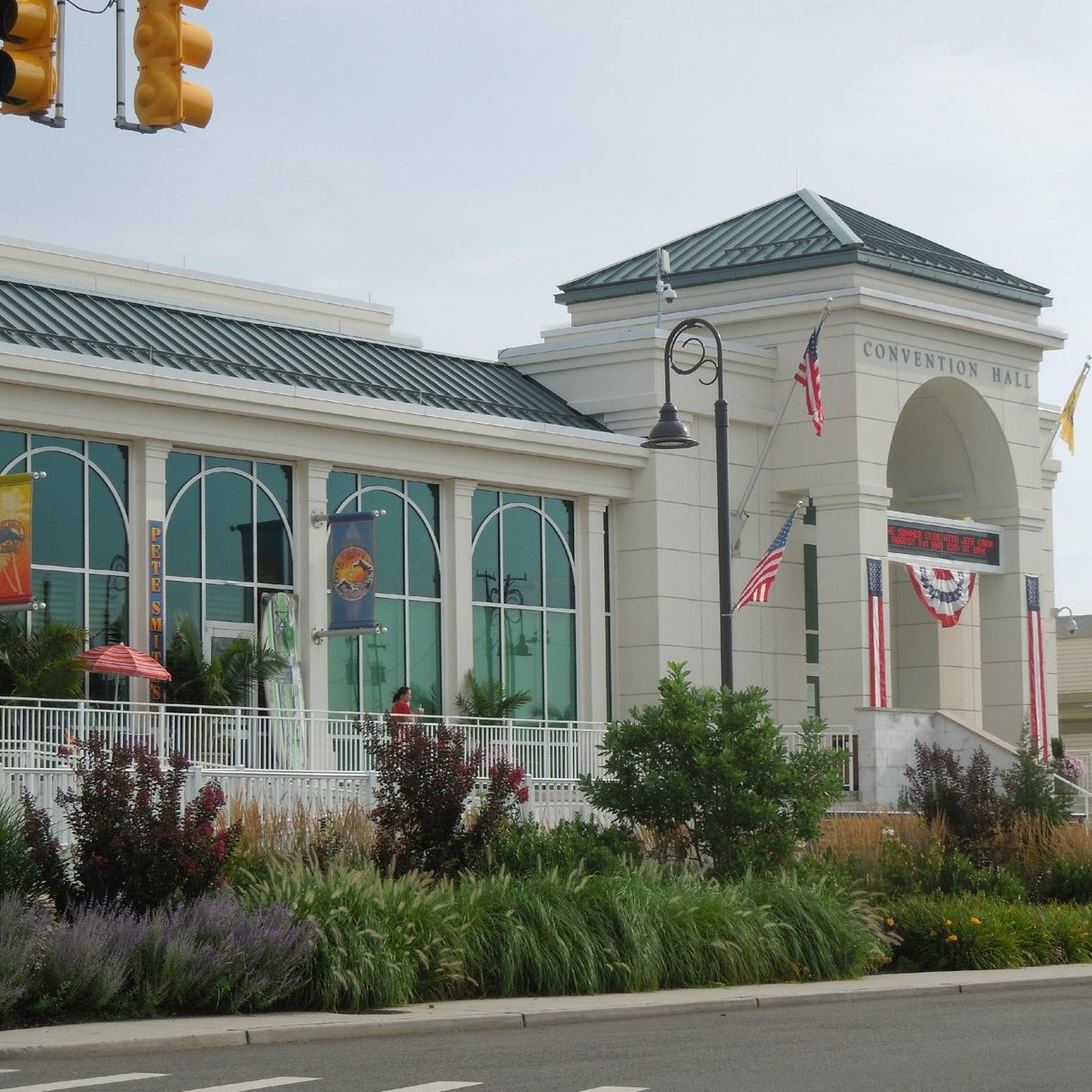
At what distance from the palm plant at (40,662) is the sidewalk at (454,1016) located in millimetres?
14299

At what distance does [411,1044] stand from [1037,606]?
33907 millimetres

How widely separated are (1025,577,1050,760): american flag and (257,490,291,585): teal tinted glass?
17840 millimetres

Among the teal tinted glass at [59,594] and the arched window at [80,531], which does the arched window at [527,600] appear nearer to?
the arched window at [80,531]

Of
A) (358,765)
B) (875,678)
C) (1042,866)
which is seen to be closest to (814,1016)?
(1042,866)

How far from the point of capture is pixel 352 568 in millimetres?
35781

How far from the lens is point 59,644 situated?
30984 mm

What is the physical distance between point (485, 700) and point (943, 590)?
464 inches

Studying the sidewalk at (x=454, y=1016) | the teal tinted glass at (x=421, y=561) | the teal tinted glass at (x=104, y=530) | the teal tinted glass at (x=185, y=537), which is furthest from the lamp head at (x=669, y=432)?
the sidewalk at (x=454, y=1016)

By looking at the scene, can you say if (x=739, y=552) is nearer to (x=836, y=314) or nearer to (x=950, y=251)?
(x=836, y=314)

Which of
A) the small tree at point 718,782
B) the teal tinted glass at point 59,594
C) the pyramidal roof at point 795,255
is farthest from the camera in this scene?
the pyramidal roof at point 795,255

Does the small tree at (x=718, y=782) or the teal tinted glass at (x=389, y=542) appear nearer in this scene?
the small tree at (x=718, y=782)

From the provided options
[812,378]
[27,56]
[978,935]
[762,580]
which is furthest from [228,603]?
[27,56]

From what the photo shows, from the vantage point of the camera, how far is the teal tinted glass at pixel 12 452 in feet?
104

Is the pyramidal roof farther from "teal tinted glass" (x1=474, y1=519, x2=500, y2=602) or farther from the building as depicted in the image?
"teal tinted glass" (x1=474, y1=519, x2=500, y2=602)
